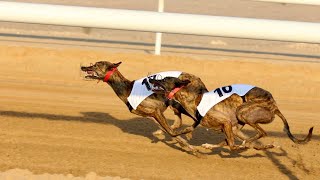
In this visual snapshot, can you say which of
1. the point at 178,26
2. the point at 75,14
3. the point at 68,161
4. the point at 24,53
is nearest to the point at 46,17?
the point at 75,14

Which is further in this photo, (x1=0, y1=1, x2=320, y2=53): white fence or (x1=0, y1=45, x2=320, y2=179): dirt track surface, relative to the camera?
(x1=0, y1=45, x2=320, y2=179): dirt track surface

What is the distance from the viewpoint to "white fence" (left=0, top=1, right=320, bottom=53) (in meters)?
4.59

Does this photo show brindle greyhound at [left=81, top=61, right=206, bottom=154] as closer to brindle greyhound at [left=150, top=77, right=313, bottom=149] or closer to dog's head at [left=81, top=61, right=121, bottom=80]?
dog's head at [left=81, top=61, right=121, bottom=80]

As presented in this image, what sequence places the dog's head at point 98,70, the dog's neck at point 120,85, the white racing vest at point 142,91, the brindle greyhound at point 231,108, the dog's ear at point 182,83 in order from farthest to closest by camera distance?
the dog's neck at point 120,85 → the dog's head at point 98,70 → the white racing vest at point 142,91 → the dog's ear at point 182,83 → the brindle greyhound at point 231,108

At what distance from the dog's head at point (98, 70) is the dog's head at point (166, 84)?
0.60 meters

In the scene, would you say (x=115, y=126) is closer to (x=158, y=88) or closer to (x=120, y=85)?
(x=120, y=85)

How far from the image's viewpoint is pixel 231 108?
7129mm

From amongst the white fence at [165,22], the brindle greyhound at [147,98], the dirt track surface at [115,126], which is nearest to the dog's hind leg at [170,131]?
the brindle greyhound at [147,98]

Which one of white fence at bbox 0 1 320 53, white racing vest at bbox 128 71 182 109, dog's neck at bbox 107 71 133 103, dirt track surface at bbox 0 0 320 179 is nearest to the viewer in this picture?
white fence at bbox 0 1 320 53

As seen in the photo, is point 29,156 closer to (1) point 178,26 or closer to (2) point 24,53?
(1) point 178,26

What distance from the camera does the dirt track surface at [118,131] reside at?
6.58 m

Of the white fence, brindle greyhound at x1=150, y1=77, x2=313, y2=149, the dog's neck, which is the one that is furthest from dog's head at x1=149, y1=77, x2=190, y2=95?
the white fence

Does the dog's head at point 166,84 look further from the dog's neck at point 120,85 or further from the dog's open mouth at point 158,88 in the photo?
the dog's neck at point 120,85

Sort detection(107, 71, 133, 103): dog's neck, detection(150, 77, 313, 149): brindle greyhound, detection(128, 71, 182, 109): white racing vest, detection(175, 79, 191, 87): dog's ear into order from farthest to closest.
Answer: detection(107, 71, 133, 103): dog's neck → detection(128, 71, 182, 109): white racing vest → detection(175, 79, 191, 87): dog's ear → detection(150, 77, 313, 149): brindle greyhound
